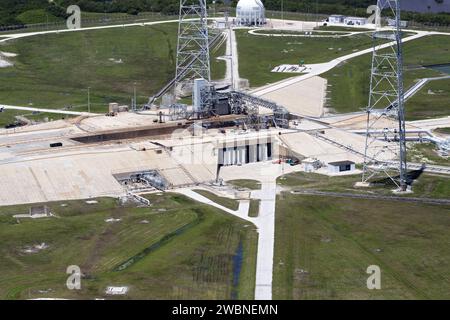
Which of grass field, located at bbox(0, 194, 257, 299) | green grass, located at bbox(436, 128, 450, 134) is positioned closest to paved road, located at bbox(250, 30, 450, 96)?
green grass, located at bbox(436, 128, 450, 134)

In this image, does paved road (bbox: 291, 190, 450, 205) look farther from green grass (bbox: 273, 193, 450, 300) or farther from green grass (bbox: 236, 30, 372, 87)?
green grass (bbox: 236, 30, 372, 87)

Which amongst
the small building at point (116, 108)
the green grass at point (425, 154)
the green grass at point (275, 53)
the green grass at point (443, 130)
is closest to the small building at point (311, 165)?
the green grass at point (425, 154)

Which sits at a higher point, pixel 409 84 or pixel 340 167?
pixel 409 84

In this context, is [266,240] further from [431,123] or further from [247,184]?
[431,123]

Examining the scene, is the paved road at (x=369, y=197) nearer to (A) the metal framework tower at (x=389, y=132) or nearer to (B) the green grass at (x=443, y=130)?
(A) the metal framework tower at (x=389, y=132)

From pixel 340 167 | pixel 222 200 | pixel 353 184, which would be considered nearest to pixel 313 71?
pixel 340 167

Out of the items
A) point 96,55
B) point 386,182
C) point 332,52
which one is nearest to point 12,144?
point 386,182

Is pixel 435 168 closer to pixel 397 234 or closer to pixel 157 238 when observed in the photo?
pixel 397 234
